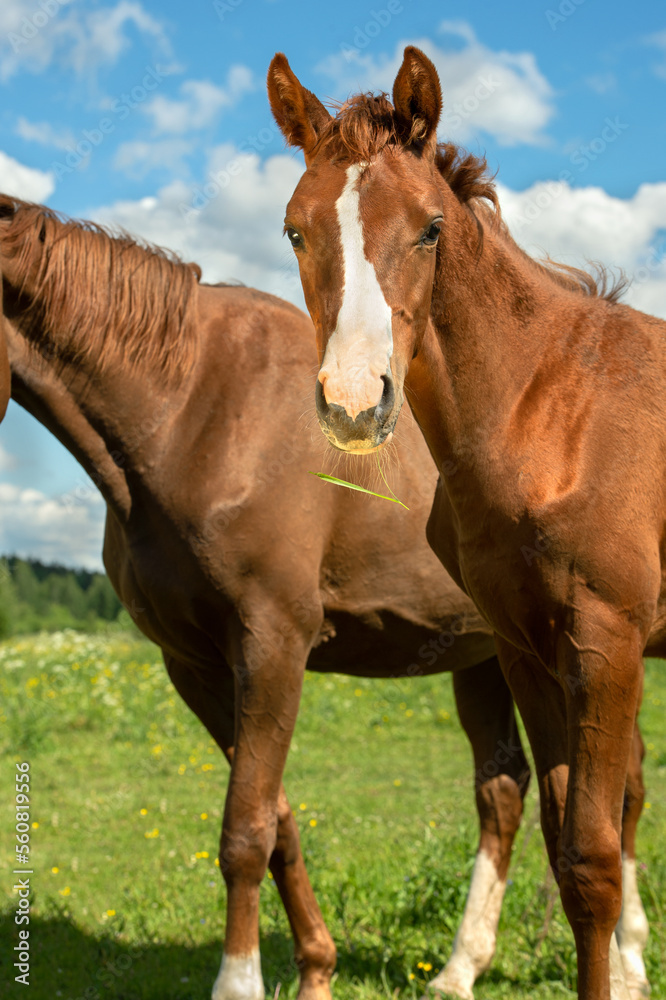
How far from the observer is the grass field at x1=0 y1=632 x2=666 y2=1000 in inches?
152

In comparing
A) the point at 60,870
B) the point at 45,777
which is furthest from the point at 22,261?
the point at 45,777

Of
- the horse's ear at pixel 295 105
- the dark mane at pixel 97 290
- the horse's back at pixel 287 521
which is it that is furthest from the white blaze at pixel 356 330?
the dark mane at pixel 97 290

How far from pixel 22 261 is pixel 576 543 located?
2369mm

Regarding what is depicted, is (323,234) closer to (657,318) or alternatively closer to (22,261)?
(657,318)

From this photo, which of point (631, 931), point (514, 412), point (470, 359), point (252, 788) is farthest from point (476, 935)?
point (470, 359)

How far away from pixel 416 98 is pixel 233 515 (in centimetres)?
164

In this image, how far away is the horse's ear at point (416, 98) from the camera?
219cm

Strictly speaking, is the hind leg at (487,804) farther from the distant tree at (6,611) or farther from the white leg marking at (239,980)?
the distant tree at (6,611)

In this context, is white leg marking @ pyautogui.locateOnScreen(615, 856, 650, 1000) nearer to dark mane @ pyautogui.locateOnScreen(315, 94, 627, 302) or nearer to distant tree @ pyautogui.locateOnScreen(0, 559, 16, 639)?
dark mane @ pyautogui.locateOnScreen(315, 94, 627, 302)

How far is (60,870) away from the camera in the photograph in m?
5.48

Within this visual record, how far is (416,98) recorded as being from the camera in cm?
225

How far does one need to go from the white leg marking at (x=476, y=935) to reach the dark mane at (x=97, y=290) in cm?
272

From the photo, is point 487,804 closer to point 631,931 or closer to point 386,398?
point 631,931

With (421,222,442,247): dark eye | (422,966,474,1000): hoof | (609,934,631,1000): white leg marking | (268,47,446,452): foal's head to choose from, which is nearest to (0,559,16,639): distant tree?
(422,966,474,1000): hoof
